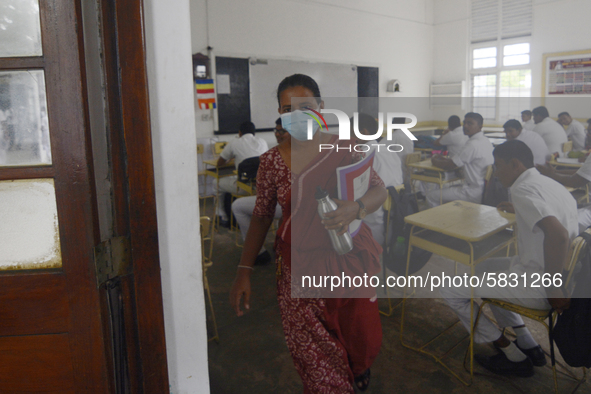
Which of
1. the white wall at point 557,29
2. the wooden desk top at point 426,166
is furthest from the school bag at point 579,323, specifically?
the white wall at point 557,29

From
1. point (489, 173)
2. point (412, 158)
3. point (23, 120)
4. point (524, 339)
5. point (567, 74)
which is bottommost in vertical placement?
point (524, 339)

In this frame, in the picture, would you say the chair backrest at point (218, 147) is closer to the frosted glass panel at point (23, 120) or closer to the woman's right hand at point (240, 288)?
the woman's right hand at point (240, 288)

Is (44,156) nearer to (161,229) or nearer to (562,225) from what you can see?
(161,229)

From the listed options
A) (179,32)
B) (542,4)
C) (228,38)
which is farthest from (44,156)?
(542,4)

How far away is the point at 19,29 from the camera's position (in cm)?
82

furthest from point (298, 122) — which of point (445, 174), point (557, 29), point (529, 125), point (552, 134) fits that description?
point (557, 29)

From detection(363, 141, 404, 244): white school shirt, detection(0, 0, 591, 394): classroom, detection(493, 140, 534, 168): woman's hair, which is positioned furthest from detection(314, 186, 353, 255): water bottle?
detection(363, 141, 404, 244): white school shirt

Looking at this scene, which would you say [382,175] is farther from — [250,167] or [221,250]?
[221,250]

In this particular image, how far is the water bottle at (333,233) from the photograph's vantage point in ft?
4.77

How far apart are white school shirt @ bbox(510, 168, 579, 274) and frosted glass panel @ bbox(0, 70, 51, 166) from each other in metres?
1.85

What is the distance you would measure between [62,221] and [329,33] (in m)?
7.68

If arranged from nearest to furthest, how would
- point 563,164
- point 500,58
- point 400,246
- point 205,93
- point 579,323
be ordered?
point 579,323
point 400,246
point 563,164
point 205,93
point 500,58

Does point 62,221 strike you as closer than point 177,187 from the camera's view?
Yes

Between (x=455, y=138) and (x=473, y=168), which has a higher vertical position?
(x=455, y=138)
